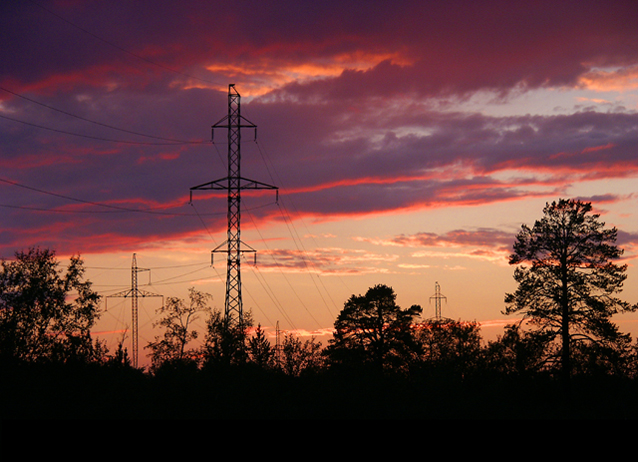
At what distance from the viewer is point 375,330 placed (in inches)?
2852

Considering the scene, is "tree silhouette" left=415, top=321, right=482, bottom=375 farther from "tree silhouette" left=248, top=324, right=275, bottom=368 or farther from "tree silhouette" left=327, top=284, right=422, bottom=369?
"tree silhouette" left=248, top=324, right=275, bottom=368

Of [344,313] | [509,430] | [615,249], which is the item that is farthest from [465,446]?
[344,313]

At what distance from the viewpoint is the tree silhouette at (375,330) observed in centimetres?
7019

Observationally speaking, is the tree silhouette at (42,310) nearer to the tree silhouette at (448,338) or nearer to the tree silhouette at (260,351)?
the tree silhouette at (260,351)

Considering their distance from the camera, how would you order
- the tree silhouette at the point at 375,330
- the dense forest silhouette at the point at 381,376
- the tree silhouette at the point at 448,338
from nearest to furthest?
the dense forest silhouette at the point at 381,376
the tree silhouette at the point at 375,330
the tree silhouette at the point at 448,338

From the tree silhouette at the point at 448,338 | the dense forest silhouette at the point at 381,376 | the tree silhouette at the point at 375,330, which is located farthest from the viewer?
the tree silhouette at the point at 448,338

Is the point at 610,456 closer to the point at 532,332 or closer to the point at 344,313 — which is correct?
the point at 532,332

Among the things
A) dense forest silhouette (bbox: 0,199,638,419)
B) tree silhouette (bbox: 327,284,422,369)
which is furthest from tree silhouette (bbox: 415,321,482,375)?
dense forest silhouette (bbox: 0,199,638,419)

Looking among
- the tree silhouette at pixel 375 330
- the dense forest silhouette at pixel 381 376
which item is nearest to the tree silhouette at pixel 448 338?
the tree silhouette at pixel 375 330

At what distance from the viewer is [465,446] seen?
2886cm

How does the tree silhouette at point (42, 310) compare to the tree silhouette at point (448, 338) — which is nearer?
the tree silhouette at point (42, 310)

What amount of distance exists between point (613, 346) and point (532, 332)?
19.0ft

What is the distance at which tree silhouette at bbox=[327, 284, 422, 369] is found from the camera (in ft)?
230

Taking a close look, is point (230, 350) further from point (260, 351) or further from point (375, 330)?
point (375, 330)
